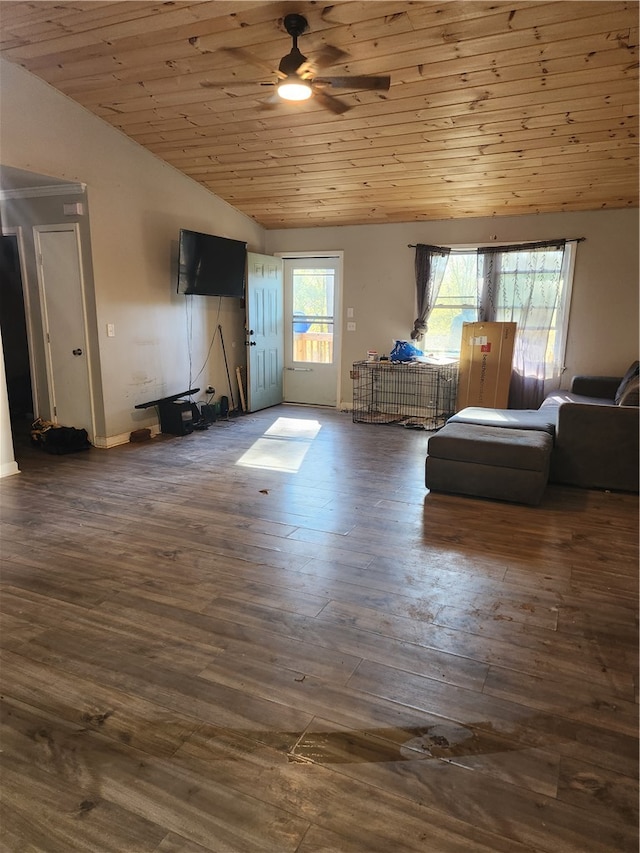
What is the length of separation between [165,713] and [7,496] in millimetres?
2856

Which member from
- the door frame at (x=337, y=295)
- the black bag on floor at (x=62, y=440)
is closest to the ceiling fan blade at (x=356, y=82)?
the black bag on floor at (x=62, y=440)

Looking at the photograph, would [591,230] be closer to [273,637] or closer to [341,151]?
[341,151]

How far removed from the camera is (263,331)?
7430mm

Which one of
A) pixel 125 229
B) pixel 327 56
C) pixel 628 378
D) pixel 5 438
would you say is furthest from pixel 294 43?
pixel 628 378

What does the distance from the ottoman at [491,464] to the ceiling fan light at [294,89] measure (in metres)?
2.51

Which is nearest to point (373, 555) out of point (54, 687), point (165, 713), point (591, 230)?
point (165, 713)

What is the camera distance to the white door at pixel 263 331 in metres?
7.13

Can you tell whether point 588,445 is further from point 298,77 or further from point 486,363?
point 298,77

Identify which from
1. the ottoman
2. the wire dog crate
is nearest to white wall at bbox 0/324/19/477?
the ottoman

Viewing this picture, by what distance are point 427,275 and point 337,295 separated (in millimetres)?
1309

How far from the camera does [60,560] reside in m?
3.05

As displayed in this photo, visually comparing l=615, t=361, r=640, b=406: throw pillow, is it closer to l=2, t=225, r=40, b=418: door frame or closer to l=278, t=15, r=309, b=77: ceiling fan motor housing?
l=278, t=15, r=309, b=77: ceiling fan motor housing

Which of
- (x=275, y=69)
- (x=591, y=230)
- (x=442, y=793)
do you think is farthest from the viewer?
(x=591, y=230)

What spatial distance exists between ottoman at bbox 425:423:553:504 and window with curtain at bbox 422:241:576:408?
2436mm
